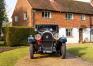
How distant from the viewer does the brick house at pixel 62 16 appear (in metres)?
48.0

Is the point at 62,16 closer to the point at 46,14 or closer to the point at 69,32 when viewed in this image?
the point at 69,32

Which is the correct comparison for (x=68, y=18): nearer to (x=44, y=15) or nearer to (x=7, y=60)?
(x=44, y=15)

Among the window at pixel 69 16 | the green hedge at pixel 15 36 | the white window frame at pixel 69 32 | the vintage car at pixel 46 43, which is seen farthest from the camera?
the window at pixel 69 16

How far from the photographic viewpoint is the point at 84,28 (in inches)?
2190

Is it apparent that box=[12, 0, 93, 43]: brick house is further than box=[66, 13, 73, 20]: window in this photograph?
No

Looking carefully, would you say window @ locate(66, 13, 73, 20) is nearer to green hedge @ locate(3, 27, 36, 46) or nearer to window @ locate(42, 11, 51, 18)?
window @ locate(42, 11, 51, 18)

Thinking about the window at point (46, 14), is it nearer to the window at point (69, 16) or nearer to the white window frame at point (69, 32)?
the window at point (69, 16)

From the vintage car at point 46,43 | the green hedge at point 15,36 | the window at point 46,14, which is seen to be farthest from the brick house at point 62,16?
the vintage car at point 46,43

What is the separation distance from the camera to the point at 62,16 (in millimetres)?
51250

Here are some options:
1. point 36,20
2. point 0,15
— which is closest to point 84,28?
point 36,20

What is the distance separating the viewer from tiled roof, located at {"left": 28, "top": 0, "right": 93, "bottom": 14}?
48.7m

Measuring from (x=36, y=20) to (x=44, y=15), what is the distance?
1.72 metres

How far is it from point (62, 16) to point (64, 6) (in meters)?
2.60

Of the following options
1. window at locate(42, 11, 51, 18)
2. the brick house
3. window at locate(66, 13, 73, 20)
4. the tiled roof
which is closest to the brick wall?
the brick house
